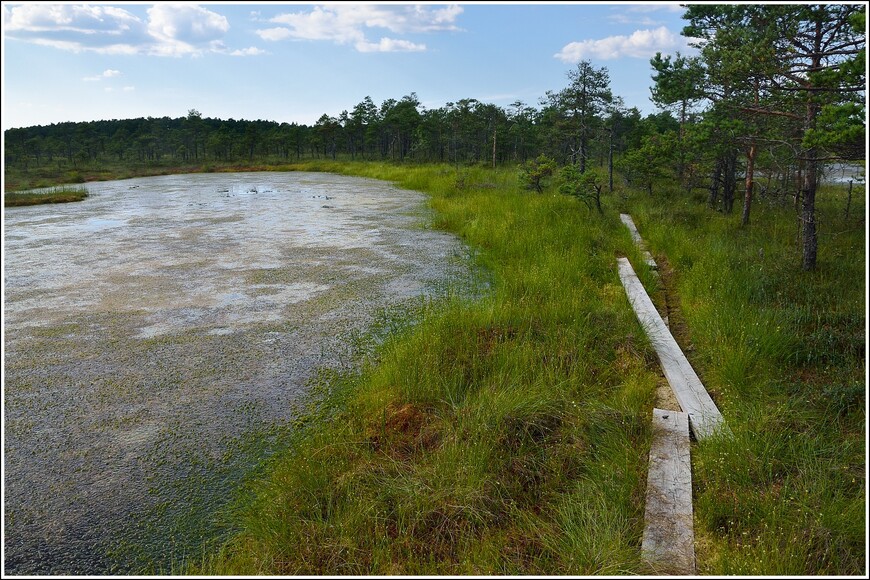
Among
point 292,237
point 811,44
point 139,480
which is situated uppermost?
point 811,44

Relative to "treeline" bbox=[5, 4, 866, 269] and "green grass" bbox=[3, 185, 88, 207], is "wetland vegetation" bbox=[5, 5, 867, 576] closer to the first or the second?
"treeline" bbox=[5, 4, 866, 269]

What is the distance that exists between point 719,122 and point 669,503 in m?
5.84

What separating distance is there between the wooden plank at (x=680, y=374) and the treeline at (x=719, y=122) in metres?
1.79

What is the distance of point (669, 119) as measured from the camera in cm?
2356

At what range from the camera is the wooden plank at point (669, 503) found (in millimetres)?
2105

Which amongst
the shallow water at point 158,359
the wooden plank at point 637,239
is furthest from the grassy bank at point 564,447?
the wooden plank at point 637,239

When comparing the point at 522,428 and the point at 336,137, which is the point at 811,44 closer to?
the point at 522,428

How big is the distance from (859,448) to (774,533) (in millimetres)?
984

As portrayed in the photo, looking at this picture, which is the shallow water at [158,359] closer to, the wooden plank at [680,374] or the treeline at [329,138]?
the wooden plank at [680,374]

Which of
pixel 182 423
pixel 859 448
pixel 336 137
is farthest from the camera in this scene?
pixel 336 137

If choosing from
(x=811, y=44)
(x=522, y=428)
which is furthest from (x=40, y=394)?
(x=811, y=44)

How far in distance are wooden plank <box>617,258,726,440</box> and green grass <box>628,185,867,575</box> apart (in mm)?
113

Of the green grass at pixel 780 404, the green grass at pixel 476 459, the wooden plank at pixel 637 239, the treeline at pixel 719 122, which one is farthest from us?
the wooden plank at pixel 637 239

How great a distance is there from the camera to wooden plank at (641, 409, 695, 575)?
211 centimetres
